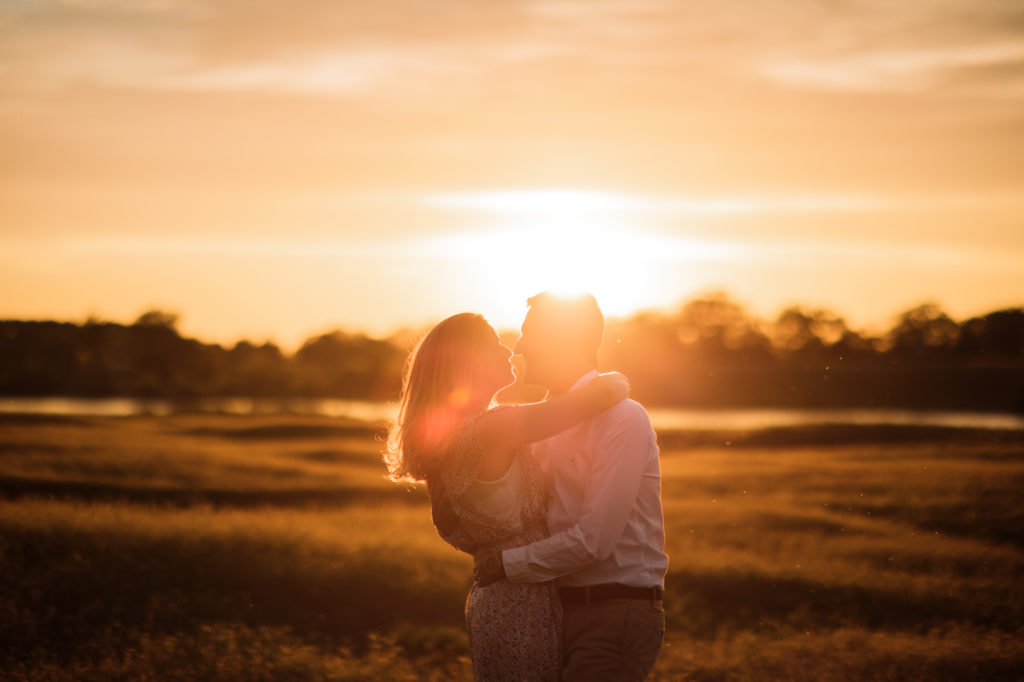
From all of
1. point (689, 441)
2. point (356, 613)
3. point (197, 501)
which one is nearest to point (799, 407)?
point (689, 441)

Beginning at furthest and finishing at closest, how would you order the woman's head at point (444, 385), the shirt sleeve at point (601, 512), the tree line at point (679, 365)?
the tree line at point (679, 365)
the woman's head at point (444, 385)
the shirt sleeve at point (601, 512)

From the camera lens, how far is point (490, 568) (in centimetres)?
455

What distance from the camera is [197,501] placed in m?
22.4

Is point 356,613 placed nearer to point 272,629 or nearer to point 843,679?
point 272,629

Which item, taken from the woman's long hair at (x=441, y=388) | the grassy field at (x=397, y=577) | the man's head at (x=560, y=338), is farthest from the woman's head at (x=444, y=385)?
the grassy field at (x=397, y=577)

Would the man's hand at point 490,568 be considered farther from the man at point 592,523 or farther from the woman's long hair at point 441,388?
the woman's long hair at point 441,388

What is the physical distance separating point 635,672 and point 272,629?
27.8 feet

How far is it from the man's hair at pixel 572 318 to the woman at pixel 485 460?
0.30 m

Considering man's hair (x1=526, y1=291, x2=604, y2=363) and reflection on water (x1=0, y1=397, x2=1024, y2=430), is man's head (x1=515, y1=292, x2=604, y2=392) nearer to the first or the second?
man's hair (x1=526, y1=291, x2=604, y2=363)

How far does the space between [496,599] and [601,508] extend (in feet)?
2.08

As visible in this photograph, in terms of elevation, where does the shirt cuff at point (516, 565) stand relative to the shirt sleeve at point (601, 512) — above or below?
below

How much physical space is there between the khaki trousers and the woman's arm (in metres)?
0.80

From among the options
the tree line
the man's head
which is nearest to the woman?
the man's head

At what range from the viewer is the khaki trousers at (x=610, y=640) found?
4.54 meters
